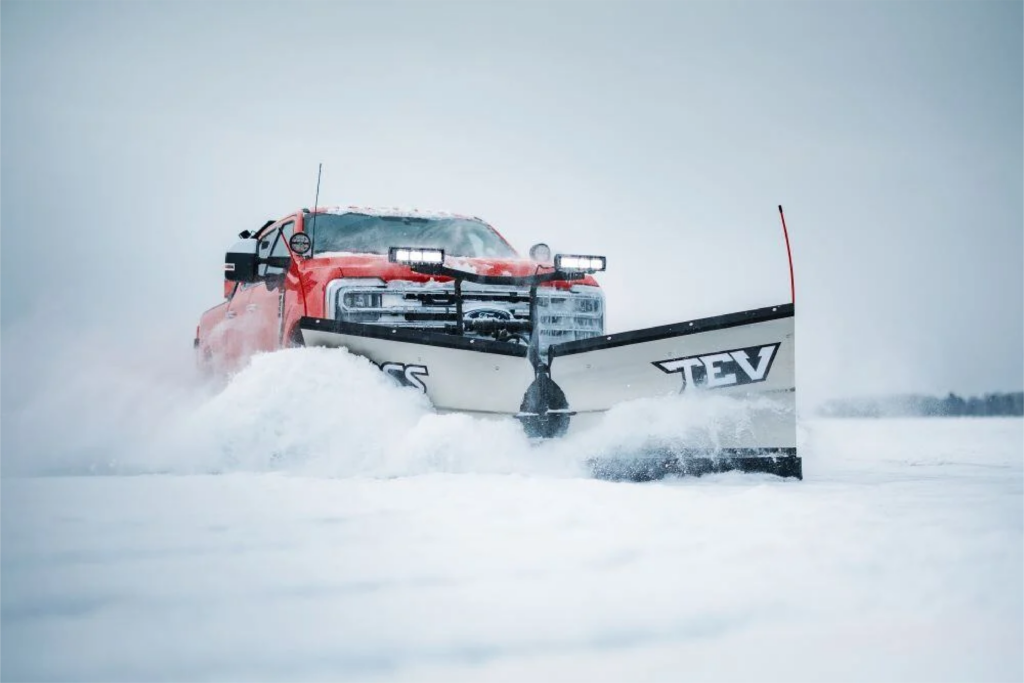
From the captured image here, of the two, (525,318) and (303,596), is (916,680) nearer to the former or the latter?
(303,596)

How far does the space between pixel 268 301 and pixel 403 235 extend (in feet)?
3.88

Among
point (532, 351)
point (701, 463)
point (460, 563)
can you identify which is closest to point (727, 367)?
point (701, 463)

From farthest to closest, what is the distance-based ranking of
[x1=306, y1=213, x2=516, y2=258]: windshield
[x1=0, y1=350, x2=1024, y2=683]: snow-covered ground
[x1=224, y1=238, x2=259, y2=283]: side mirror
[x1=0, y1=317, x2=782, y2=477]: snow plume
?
[x1=306, y1=213, x2=516, y2=258]: windshield, [x1=224, y1=238, x2=259, y2=283]: side mirror, [x1=0, y1=317, x2=782, y2=477]: snow plume, [x1=0, y1=350, x2=1024, y2=683]: snow-covered ground

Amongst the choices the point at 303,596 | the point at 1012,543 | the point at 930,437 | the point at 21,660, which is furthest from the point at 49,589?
the point at 930,437

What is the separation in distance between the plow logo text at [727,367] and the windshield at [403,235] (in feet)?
7.21

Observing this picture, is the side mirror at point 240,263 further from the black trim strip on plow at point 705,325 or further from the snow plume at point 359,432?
the black trim strip on plow at point 705,325

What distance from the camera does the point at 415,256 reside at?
488cm

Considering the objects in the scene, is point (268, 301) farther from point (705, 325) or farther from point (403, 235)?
point (705, 325)

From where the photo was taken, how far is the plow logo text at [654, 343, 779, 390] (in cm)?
457

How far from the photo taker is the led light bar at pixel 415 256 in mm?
4836

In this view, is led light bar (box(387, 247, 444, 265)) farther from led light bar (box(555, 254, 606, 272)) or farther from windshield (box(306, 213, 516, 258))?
windshield (box(306, 213, 516, 258))

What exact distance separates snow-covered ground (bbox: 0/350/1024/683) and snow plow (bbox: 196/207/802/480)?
16 centimetres

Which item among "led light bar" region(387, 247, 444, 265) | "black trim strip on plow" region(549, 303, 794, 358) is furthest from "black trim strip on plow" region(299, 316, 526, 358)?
"black trim strip on plow" region(549, 303, 794, 358)

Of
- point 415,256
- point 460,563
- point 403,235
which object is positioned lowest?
point 460,563
